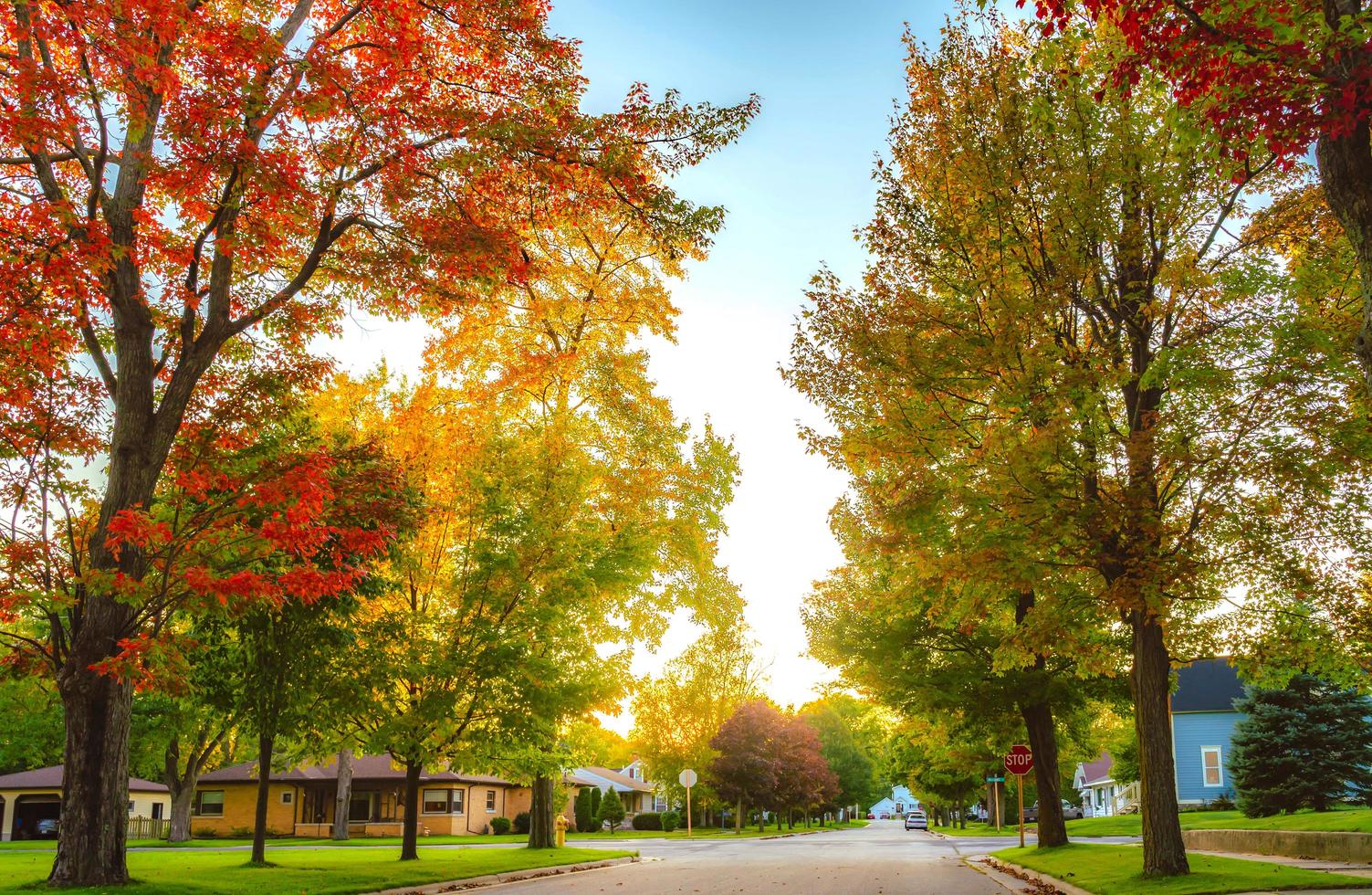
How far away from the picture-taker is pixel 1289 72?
8211 mm

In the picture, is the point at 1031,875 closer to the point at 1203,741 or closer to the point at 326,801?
the point at 1203,741

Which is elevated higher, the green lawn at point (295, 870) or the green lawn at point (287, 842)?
the green lawn at point (295, 870)

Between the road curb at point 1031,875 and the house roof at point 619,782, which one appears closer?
the road curb at point 1031,875

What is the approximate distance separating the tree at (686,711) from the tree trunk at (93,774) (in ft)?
133

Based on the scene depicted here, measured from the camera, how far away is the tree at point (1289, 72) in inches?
311

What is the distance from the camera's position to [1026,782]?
227 feet

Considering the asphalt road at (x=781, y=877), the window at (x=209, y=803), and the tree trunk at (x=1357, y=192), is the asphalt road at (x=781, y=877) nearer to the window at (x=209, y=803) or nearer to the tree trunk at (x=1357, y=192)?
the tree trunk at (x=1357, y=192)

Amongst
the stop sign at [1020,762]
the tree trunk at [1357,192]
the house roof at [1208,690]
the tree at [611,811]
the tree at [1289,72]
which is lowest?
the tree at [611,811]

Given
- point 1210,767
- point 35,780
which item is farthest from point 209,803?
point 1210,767

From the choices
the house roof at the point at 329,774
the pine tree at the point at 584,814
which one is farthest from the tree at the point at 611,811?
the house roof at the point at 329,774

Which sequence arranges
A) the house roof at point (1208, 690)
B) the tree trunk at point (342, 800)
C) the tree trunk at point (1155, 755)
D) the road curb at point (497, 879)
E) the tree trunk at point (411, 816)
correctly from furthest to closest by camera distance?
the house roof at point (1208, 690) < the tree trunk at point (342, 800) < the tree trunk at point (411, 816) < the road curb at point (497, 879) < the tree trunk at point (1155, 755)

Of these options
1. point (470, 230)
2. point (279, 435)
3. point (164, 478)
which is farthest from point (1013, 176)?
point (164, 478)

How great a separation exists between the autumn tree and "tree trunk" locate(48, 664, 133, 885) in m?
11.4

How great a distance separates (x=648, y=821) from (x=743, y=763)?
15.9 meters
